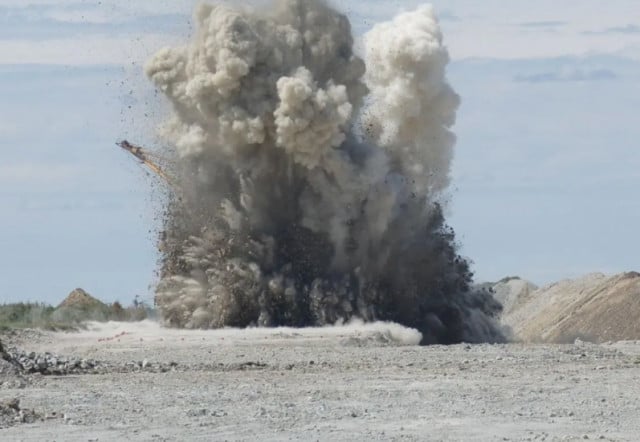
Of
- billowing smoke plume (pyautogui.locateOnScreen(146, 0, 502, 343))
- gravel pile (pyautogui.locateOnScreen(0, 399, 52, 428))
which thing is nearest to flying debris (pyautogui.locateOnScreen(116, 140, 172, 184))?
billowing smoke plume (pyautogui.locateOnScreen(146, 0, 502, 343))

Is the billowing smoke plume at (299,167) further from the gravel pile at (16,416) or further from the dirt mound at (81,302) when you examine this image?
the gravel pile at (16,416)

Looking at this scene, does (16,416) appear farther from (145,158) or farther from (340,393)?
(145,158)

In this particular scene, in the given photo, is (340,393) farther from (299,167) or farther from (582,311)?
(582,311)

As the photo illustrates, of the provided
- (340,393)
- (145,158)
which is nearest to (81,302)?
(145,158)

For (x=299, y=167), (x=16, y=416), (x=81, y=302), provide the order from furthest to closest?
(x=81, y=302), (x=299, y=167), (x=16, y=416)

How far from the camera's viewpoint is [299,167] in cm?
5488

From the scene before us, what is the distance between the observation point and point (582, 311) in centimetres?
6738

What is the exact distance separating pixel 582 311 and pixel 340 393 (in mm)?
37867

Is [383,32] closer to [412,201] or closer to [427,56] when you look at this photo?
[427,56]

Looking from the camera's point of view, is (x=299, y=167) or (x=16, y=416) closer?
(x=16, y=416)

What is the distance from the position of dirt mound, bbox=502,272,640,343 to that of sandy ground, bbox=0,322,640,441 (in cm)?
1524

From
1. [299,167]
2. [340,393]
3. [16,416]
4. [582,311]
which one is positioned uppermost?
[299,167]

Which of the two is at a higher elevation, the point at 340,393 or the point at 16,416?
the point at 340,393

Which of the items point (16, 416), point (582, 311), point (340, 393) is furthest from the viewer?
point (582, 311)
